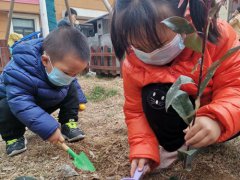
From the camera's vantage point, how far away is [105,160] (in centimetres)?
120

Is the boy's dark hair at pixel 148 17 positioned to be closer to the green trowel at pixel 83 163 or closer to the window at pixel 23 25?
the green trowel at pixel 83 163

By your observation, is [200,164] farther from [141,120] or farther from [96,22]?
[96,22]

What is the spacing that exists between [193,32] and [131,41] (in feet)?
1.03

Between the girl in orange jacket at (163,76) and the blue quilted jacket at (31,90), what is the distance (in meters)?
0.39

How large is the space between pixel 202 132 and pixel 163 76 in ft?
1.19

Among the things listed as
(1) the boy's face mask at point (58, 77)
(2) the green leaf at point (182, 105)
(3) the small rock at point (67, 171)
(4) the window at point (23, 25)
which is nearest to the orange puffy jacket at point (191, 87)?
(2) the green leaf at point (182, 105)

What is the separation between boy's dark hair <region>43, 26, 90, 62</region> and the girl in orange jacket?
278 millimetres

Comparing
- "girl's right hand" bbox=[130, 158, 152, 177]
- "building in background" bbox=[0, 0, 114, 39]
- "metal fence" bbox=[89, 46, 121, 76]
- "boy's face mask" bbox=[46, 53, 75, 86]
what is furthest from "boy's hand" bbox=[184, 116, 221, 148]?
"building in background" bbox=[0, 0, 114, 39]

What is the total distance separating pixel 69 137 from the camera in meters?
1.48

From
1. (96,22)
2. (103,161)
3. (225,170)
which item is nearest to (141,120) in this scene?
(103,161)

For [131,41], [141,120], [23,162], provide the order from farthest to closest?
[23,162]
[141,120]
[131,41]

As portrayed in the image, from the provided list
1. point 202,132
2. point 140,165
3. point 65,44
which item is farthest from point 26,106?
point 202,132

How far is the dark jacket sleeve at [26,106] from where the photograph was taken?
125 cm

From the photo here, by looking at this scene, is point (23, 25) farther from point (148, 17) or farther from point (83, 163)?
point (148, 17)
